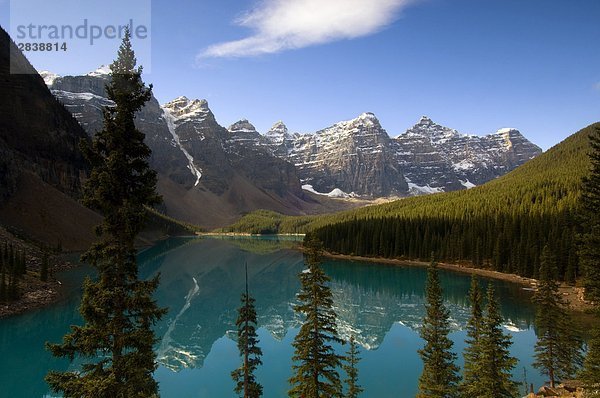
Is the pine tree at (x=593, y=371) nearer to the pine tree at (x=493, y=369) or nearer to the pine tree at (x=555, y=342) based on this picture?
the pine tree at (x=493, y=369)

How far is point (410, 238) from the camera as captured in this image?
417 ft

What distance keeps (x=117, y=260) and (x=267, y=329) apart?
46087 mm

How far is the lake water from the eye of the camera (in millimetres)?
36250

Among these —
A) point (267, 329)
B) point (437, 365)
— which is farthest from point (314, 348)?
point (267, 329)

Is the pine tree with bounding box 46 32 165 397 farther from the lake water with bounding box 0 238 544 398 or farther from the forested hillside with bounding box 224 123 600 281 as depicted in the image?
the forested hillside with bounding box 224 123 600 281

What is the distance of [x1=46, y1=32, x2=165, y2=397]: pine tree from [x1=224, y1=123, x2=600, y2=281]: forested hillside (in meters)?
70.7

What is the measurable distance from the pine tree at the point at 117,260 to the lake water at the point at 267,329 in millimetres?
22716

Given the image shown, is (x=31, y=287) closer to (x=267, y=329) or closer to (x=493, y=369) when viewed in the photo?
(x=267, y=329)

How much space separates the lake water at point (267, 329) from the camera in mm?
36250

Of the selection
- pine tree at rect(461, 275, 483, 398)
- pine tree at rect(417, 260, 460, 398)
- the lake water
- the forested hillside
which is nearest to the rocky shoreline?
the lake water

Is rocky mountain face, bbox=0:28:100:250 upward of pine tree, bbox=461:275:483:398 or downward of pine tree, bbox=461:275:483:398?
upward

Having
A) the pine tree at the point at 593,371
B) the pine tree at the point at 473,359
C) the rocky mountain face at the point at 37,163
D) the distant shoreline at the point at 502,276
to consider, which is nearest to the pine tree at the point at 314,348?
the pine tree at the point at 473,359

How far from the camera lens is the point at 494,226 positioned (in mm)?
109875

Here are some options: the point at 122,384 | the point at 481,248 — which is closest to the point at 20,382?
the point at 122,384
